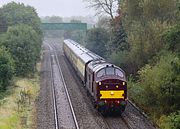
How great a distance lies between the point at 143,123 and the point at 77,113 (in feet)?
16.3

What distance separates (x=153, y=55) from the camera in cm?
3462

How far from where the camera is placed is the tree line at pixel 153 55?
2300 cm

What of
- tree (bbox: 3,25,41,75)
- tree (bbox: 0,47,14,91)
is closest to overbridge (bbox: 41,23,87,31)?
tree (bbox: 3,25,41,75)

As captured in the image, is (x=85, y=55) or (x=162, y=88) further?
(x=85, y=55)

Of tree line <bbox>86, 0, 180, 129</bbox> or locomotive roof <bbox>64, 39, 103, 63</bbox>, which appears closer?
tree line <bbox>86, 0, 180, 129</bbox>

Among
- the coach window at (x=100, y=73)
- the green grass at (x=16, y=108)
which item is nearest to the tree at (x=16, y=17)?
the green grass at (x=16, y=108)

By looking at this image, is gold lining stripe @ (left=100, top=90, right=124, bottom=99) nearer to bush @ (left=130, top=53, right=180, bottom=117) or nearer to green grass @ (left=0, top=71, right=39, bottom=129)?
bush @ (left=130, top=53, right=180, bottom=117)

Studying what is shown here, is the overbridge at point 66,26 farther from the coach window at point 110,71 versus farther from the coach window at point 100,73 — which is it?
the coach window at point 100,73

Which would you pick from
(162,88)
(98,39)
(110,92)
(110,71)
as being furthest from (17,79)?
(98,39)

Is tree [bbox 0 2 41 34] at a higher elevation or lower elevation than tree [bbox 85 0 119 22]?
lower

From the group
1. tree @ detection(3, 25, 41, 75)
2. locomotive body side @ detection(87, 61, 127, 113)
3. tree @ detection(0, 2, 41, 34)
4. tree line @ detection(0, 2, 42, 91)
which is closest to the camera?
locomotive body side @ detection(87, 61, 127, 113)

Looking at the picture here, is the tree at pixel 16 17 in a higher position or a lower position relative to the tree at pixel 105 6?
lower

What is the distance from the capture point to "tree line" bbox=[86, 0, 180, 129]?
75.5 feet

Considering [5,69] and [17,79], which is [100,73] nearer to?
[5,69]
